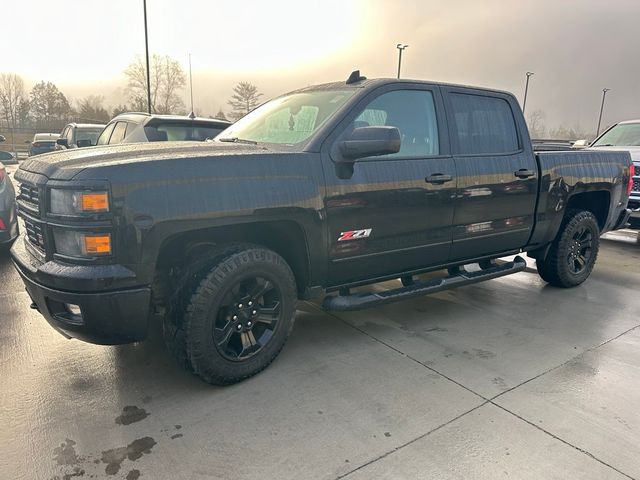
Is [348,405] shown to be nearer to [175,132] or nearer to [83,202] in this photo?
[83,202]

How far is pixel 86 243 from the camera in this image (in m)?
2.39

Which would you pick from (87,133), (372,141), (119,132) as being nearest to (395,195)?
(372,141)

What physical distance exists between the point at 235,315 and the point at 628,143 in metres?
8.51

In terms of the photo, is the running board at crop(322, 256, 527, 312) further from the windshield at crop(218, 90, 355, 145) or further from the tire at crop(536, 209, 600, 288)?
the windshield at crop(218, 90, 355, 145)

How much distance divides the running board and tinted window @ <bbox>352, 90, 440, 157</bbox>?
1040 millimetres

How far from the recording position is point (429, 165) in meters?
3.58

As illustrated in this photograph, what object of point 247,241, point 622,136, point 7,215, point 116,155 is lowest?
point 7,215

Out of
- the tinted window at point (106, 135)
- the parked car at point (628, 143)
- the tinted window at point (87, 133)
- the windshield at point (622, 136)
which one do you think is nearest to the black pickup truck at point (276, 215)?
the parked car at point (628, 143)

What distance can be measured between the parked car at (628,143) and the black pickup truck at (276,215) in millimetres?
3613

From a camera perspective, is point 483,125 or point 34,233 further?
point 483,125

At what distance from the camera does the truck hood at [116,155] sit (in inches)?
97.3

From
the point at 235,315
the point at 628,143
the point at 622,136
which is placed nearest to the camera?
the point at 235,315

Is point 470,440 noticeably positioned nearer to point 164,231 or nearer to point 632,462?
point 632,462

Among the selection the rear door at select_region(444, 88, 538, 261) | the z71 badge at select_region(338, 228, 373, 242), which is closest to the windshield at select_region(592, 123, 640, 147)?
the rear door at select_region(444, 88, 538, 261)
